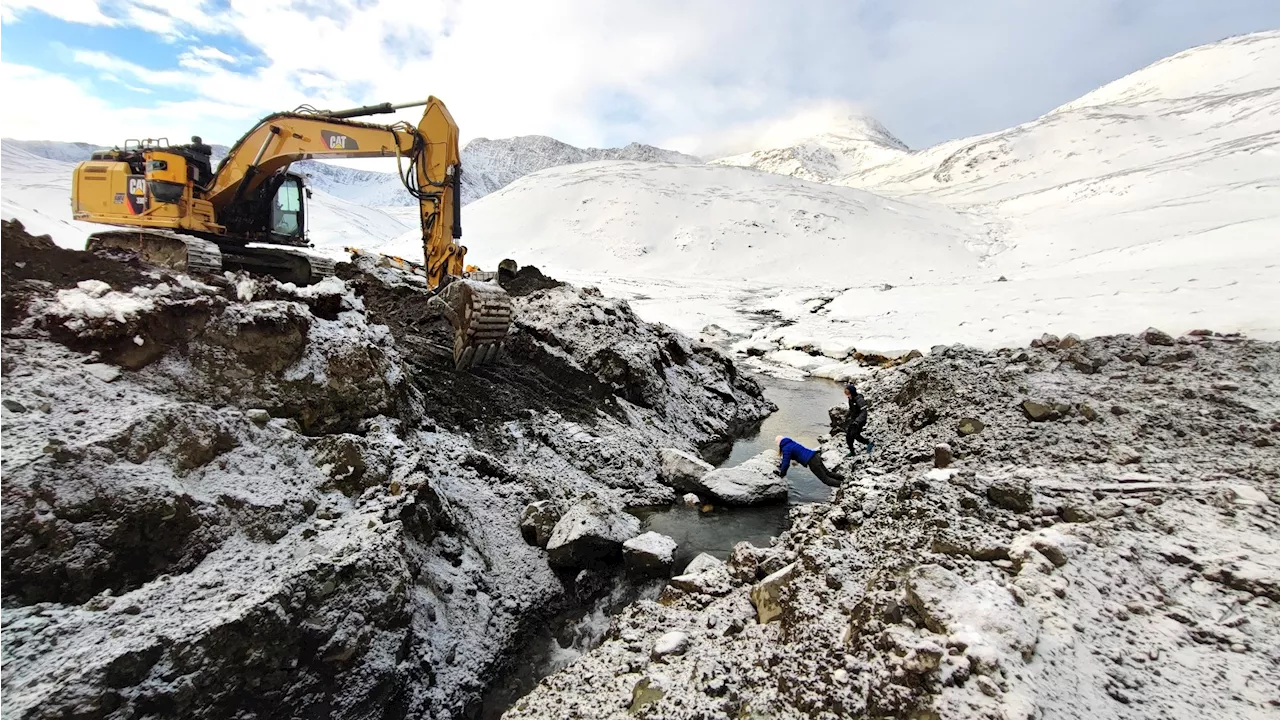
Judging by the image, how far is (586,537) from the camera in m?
6.31

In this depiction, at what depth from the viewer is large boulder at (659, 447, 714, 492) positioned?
8727 mm

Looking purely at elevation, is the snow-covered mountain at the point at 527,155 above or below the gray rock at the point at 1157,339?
above

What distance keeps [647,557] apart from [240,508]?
3736 mm

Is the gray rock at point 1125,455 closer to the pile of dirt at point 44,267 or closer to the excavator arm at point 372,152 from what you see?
the excavator arm at point 372,152

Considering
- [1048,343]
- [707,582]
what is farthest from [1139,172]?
[707,582]

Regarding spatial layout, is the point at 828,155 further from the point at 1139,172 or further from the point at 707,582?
the point at 707,582

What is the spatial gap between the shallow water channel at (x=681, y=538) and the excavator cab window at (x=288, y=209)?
8458 mm

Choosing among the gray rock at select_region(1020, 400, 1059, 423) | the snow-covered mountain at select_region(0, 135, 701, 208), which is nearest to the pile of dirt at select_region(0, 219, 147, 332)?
the gray rock at select_region(1020, 400, 1059, 423)

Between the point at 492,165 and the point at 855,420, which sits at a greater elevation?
the point at 492,165

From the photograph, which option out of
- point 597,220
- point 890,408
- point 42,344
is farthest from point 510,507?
point 597,220

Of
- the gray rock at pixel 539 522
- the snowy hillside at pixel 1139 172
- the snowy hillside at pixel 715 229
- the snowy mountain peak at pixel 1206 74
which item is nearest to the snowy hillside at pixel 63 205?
the snowy hillside at pixel 715 229

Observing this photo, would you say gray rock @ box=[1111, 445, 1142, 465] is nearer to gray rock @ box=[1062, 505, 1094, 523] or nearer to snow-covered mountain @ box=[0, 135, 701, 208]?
gray rock @ box=[1062, 505, 1094, 523]

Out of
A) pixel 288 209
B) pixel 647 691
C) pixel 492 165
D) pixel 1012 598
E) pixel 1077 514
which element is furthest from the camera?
pixel 492 165

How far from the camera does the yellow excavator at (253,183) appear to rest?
930cm
